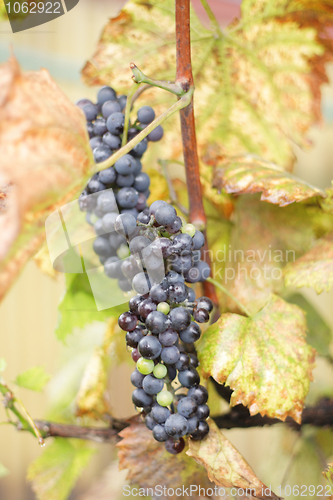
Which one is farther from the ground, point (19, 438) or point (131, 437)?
point (131, 437)

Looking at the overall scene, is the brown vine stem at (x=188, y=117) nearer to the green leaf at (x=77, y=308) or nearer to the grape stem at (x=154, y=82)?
the grape stem at (x=154, y=82)

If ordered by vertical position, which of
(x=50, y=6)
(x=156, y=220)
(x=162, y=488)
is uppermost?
(x=50, y=6)

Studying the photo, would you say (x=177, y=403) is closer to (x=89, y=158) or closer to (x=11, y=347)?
(x=89, y=158)

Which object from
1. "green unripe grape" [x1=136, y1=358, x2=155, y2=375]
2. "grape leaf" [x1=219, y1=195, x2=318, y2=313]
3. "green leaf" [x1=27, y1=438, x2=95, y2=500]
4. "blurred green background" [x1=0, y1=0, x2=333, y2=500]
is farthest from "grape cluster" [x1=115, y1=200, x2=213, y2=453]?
"blurred green background" [x1=0, y1=0, x2=333, y2=500]

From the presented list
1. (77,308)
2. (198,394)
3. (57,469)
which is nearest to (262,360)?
(198,394)

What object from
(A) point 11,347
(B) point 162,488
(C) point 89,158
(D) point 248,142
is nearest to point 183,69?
(C) point 89,158
